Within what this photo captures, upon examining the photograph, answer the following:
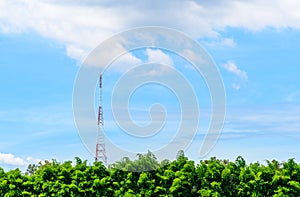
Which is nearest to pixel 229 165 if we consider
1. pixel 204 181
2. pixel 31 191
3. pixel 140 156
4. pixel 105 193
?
pixel 204 181

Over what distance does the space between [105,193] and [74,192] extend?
2.49 feet

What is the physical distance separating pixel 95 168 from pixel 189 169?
2.29m

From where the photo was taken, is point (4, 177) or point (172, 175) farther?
point (4, 177)

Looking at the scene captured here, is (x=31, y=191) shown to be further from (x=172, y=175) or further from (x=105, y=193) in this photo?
(x=172, y=175)

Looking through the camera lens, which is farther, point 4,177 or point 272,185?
point 4,177

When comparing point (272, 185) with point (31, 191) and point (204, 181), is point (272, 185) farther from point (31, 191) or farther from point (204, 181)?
point (31, 191)

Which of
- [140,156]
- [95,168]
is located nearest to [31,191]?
[95,168]

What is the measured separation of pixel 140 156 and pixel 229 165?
7.13 feet

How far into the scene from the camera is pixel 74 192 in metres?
13.0

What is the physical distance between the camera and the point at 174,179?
12.8m

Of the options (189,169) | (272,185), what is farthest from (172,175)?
(272,185)

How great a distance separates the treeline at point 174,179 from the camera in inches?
501

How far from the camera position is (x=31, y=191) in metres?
13.3

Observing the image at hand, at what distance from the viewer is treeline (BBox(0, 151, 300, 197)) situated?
12734 millimetres
